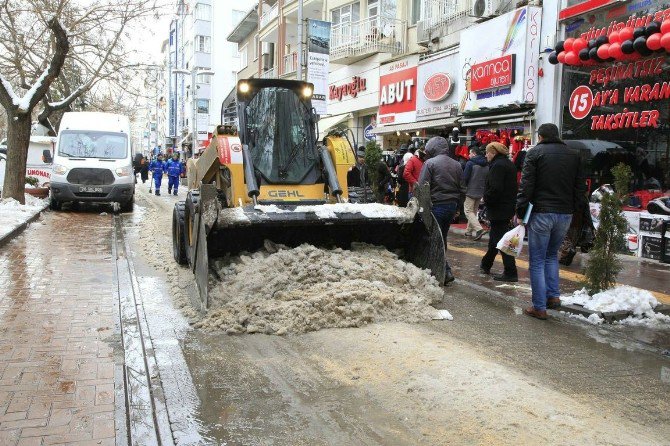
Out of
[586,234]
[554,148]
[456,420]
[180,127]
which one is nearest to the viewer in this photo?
[456,420]

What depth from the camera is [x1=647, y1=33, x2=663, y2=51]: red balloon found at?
10.5m

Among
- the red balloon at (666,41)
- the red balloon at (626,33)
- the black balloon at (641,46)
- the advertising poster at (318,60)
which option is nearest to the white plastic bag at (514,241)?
the red balloon at (666,41)

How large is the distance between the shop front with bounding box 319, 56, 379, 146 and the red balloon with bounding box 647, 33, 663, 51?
41.2ft

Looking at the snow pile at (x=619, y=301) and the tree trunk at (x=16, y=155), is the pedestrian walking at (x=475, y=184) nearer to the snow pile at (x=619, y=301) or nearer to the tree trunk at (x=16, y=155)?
the snow pile at (x=619, y=301)

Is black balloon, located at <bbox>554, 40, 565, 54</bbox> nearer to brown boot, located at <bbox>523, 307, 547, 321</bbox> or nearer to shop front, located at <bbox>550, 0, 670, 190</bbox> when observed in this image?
shop front, located at <bbox>550, 0, 670, 190</bbox>

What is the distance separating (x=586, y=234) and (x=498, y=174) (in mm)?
2424

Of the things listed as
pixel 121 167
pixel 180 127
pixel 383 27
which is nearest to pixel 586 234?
pixel 121 167

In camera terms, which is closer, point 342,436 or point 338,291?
point 342,436

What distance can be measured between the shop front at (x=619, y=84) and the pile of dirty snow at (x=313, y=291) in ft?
22.8

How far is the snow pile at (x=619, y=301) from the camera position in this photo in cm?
649

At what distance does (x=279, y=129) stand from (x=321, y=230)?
2.06 meters

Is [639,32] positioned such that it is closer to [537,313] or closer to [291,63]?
[537,313]

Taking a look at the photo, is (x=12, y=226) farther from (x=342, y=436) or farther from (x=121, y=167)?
(x=342, y=436)

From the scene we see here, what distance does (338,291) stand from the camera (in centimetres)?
601
